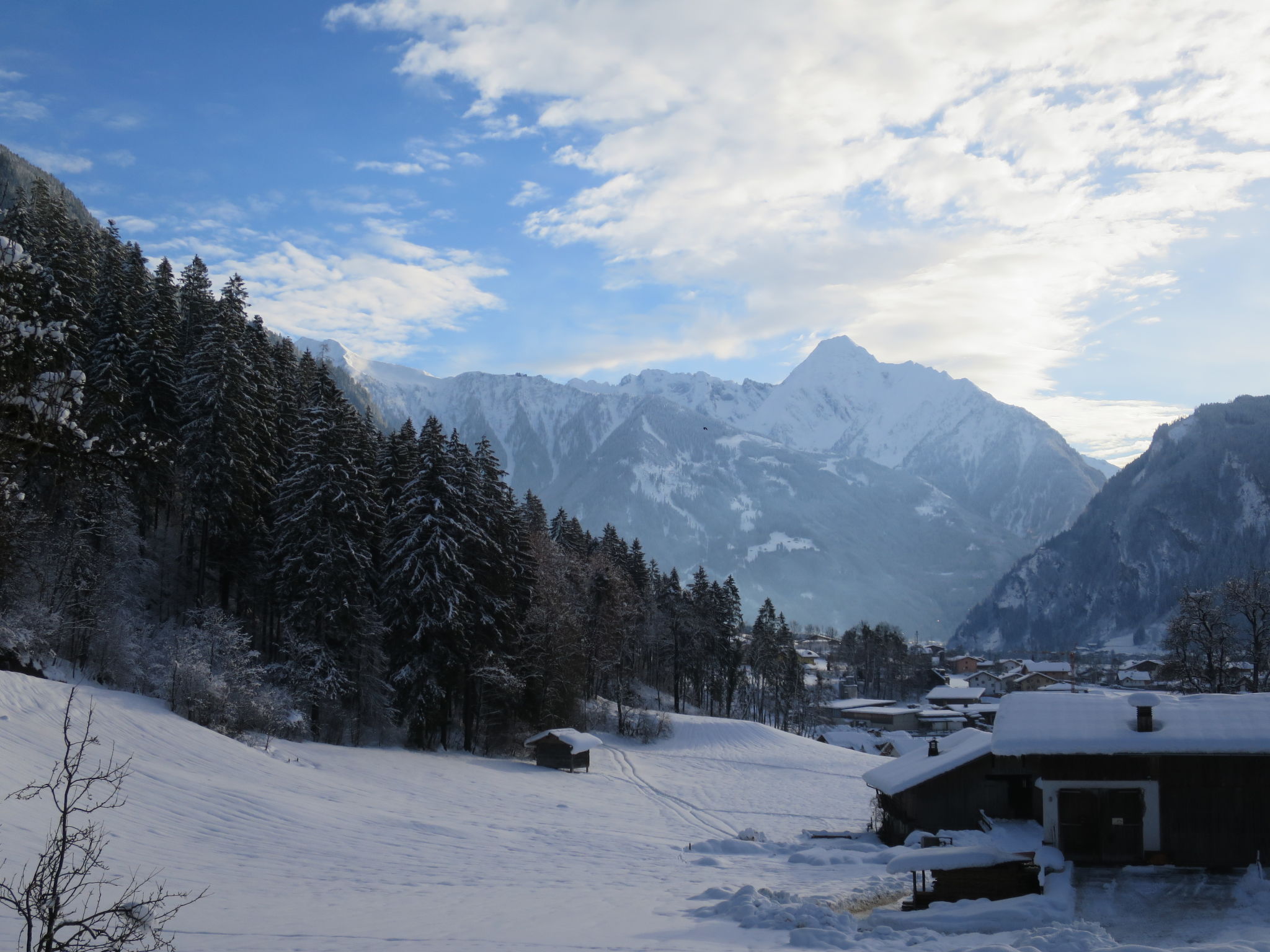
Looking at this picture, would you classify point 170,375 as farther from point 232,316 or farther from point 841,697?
point 841,697

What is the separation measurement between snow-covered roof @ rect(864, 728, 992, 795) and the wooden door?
503 centimetres

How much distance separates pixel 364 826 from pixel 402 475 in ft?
80.6

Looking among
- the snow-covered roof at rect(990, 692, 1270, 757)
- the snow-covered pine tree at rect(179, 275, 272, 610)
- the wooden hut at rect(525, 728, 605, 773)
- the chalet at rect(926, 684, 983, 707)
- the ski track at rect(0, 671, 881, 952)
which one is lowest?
the chalet at rect(926, 684, 983, 707)

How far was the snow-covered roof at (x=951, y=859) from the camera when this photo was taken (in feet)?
58.2

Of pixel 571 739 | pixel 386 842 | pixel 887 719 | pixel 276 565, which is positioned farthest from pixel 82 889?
pixel 887 719

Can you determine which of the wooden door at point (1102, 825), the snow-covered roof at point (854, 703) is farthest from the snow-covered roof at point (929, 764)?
the snow-covered roof at point (854, 703)

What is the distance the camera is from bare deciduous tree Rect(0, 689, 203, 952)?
20.8 feet

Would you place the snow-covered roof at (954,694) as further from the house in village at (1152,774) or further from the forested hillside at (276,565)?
the house in village at (1152,774)

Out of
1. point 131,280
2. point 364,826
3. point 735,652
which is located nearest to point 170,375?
point 131,280

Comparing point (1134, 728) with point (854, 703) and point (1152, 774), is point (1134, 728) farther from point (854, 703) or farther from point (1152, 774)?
point (854, 703)

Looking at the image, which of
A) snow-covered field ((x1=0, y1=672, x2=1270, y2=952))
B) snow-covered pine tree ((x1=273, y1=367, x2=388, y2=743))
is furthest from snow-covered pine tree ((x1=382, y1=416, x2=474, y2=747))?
snow-covered field ((x1=0, y1=672, x2=1270, y2=952))

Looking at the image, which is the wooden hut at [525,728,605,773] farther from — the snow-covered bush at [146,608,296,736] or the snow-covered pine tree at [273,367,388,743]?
the snow-covered bush at [146,608,296,736]

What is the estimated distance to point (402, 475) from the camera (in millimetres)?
45031

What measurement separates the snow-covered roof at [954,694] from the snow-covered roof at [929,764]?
104 meters
